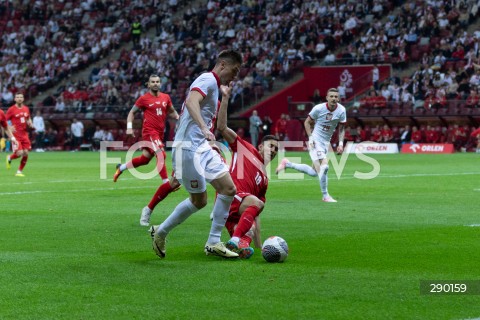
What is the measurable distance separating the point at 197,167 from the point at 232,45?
1717 inches

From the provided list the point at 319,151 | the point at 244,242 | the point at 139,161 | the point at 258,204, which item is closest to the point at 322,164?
the point at 319,151

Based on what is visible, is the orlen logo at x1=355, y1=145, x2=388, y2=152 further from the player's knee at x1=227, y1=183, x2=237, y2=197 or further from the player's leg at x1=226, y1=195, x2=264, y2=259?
the player's knee at x1=227, y1=183, x2=237, y2=197

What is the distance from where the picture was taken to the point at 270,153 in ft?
38.5

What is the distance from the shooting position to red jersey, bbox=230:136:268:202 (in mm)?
11250

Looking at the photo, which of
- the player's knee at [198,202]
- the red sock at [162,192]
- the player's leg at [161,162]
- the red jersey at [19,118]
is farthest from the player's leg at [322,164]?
the red jersey at [19,118]

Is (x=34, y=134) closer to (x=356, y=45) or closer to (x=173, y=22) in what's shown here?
(x=173, y=22)

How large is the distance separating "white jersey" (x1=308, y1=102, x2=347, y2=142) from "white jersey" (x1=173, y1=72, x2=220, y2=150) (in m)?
10.4

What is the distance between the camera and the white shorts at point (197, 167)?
10.1 m

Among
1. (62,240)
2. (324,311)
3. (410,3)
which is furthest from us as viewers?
(410,3)

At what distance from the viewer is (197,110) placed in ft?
32.2

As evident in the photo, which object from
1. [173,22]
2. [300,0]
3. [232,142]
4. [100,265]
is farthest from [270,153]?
Answer: [173,22]

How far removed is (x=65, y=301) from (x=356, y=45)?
42775 millimetres

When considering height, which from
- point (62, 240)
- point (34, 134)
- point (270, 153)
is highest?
point (270, 153)

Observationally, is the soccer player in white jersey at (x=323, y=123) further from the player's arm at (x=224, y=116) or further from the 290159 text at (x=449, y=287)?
the 290159 text at (x=449, y=287)
